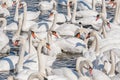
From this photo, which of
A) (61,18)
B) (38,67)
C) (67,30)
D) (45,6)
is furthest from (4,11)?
(38,67)

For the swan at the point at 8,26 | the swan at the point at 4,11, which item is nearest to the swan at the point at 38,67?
the swan at the point at 8,26

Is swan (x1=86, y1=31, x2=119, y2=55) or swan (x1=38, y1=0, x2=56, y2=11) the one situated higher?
swan (x1=38, y1=0, x2=56, y2=11)

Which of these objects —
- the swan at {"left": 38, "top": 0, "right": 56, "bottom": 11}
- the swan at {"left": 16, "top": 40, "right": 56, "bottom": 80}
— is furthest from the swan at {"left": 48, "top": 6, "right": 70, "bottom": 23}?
the swan at {"left": 16, "top": 40, "right": 56, "bottom": 80}

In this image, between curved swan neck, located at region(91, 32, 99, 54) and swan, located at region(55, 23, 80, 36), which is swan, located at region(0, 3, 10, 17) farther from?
curved swan neck, located at region(91, 32, 99, 54)

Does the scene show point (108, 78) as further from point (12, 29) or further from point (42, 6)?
point (42, 6)

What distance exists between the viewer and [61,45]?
2525cm

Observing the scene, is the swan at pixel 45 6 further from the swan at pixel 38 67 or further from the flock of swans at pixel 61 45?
the swan at pixel 38 67

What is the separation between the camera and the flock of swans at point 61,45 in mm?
20391

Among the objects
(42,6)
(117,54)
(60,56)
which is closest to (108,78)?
(117,54)

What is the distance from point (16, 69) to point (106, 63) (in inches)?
120

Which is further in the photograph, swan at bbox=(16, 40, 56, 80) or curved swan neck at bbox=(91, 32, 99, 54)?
curved swan neck at bbox=(91, 32, 99, 54)

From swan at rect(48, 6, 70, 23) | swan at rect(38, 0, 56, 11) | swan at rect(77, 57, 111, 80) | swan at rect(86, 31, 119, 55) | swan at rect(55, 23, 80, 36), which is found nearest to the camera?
swan at rect(77, 57, 111, 80)

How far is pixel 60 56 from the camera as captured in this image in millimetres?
24516

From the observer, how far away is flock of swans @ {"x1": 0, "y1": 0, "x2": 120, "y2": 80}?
20391mm
